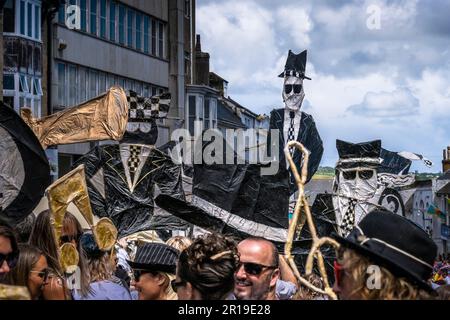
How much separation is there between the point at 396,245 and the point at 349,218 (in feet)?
29.5

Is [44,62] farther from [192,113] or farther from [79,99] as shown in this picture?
[192,113]

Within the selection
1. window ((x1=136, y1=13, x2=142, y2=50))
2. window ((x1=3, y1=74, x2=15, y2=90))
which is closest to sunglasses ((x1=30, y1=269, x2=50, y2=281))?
window ((x1=3, y1=74, x2=15, y2=90))

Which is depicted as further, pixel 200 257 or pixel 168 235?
pixel 168 235

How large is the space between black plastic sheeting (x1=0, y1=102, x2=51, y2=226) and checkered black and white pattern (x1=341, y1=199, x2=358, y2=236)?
4.70 meters

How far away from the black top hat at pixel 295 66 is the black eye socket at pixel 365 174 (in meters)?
4.96

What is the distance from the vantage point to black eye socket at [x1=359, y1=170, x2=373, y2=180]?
15219 mm

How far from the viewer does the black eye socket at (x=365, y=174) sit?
599 inches

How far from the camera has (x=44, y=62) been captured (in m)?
30.2

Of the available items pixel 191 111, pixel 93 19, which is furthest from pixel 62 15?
pixel 191 111

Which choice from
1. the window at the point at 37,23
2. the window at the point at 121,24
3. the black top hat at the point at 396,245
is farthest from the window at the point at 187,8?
the black top hat at the point at 396,245

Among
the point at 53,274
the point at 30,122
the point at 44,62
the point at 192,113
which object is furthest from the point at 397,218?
the point at 192,113

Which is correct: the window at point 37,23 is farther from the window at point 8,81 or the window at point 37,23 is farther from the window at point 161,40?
the window at point 161,40

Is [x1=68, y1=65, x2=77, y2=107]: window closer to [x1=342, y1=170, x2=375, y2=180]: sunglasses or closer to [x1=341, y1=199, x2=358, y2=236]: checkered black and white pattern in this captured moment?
[x1=342, y1=170, x2=375, y2=180]: sunglasses
